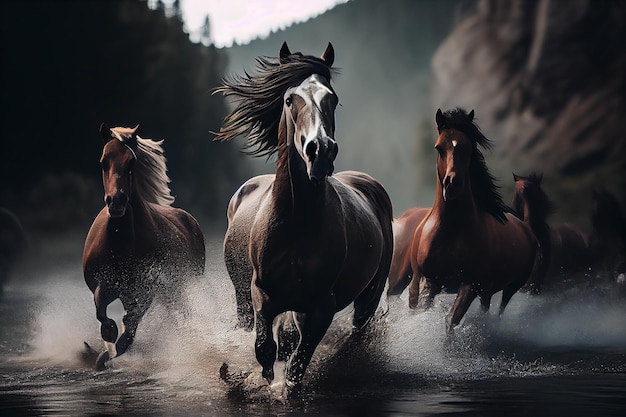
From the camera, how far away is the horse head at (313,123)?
637 cm

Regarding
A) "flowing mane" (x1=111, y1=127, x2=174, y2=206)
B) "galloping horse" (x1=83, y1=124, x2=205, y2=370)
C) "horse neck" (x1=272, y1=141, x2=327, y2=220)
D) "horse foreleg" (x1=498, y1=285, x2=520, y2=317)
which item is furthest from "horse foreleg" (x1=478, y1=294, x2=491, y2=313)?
"horse neck" (x1=272, y1=141, x2=327, y2=220)

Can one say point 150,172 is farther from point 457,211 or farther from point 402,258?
point 402,258

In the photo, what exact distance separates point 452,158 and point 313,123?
10.6 ft

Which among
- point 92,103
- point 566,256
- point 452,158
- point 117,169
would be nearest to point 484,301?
point 452,158

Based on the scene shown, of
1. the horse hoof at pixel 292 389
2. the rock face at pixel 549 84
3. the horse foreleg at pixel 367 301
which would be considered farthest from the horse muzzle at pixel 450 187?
the rock face at pixel 549 84

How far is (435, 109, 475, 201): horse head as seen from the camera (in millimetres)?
9492

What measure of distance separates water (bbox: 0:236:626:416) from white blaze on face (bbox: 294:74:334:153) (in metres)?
1.40

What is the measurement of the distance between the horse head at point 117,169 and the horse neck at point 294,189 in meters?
2.18

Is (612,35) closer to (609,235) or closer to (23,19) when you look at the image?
(609,235)

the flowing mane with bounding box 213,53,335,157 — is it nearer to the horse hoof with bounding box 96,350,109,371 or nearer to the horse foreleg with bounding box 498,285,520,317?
the horse hoof with bounding box 96,350,109,371

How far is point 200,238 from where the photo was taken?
10438 millimetres

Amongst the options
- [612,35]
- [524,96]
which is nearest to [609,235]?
[524,96]

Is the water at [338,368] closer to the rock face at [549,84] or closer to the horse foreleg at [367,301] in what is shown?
the horse foreleg at [367,301]

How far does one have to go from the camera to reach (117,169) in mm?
9000
